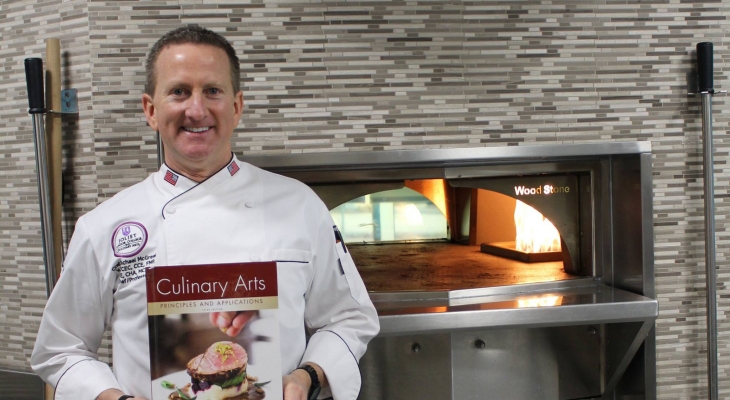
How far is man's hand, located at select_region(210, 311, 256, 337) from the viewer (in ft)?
2.75

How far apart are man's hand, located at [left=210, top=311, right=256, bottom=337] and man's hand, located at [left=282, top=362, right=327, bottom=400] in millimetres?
130

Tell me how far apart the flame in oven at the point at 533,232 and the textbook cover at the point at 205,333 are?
1.07 metres

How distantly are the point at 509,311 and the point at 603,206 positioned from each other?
18.1 inches

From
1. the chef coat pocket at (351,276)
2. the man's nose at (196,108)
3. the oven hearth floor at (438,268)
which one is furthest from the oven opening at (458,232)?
the man's nose at (196,108)

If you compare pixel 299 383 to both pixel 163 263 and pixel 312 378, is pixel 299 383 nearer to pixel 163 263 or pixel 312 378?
pixel 312 378

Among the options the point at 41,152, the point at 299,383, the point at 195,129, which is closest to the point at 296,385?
the point at 299,383

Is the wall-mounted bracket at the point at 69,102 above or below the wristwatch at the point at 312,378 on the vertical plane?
above

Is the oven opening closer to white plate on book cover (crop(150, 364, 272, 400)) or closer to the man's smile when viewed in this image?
the man's smile

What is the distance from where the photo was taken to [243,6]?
58.9 inches

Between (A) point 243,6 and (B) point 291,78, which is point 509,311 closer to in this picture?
(B) point 291,78

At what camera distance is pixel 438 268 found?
1702 mm

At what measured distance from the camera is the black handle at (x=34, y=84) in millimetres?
1464

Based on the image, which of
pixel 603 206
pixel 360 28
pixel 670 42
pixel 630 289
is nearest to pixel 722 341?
pixel 630 289

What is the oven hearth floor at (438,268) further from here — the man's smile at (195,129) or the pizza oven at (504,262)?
the man's smile at (195,129)
